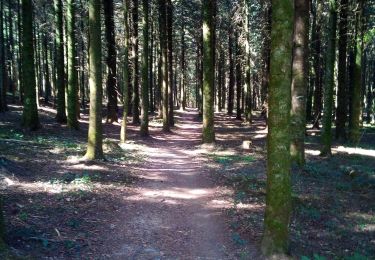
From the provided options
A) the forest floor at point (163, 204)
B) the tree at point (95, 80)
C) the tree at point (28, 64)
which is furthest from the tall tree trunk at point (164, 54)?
the tree at point (95, 80)

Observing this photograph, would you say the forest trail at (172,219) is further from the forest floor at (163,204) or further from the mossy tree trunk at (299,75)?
the mossy tree trunk at (299,75)

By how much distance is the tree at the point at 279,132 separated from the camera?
5855 mm

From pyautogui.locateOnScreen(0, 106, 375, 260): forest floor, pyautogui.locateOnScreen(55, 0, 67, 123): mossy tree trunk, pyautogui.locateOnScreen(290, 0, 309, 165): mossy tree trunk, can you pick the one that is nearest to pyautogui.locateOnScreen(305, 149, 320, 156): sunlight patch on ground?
pyautogui.locateOnScreen(0, 106, 375, 260): forest floor

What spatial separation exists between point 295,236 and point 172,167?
6718mm

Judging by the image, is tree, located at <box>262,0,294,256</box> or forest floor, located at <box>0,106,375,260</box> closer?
tree, located at <box>262,0,294,256</box>

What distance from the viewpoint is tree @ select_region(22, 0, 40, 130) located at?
14.9 metres

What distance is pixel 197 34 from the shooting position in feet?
117

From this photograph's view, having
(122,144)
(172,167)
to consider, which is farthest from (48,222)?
(122,144)

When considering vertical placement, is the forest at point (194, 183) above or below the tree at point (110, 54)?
below

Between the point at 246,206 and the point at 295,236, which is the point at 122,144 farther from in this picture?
the point at 295,236

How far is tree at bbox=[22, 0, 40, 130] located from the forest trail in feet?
19.5

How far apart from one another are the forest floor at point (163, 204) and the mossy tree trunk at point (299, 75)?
1403 mm

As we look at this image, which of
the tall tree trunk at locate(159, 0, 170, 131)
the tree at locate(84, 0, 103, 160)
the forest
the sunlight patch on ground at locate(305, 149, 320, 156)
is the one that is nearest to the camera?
the forest

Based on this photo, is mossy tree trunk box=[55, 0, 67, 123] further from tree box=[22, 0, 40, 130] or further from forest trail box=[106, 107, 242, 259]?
forest trail box=[106, 107, 242, 259]
